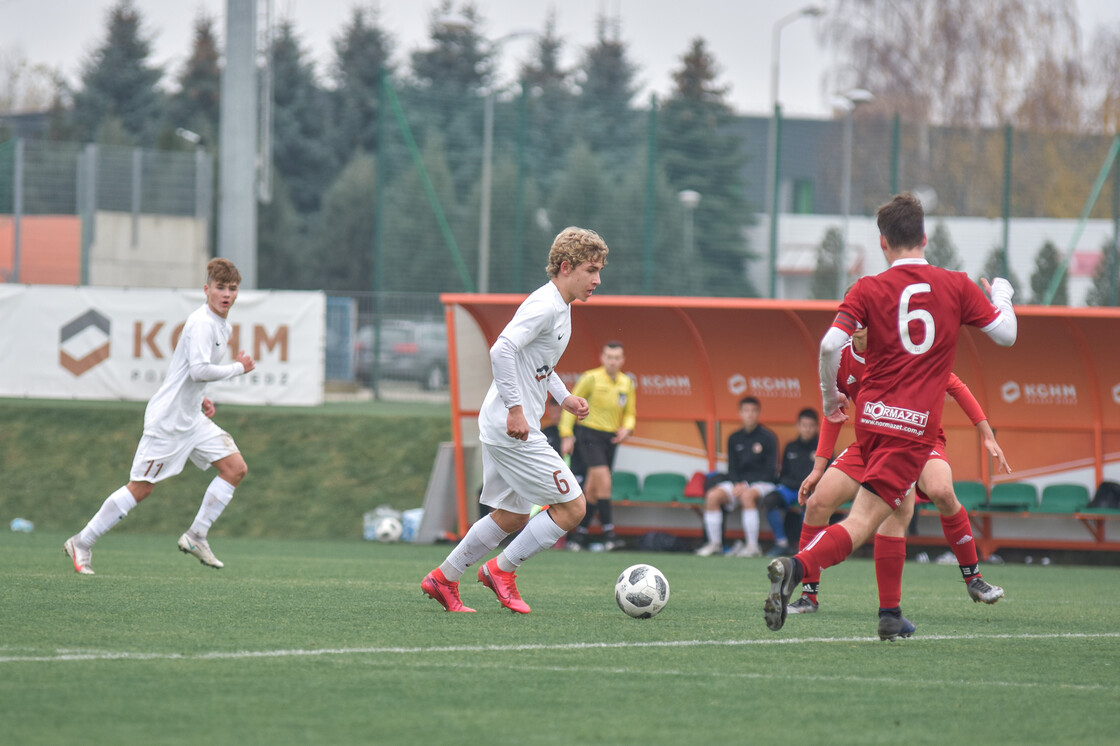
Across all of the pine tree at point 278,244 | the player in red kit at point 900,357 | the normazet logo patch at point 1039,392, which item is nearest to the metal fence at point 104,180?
the normazet logo patch at point 1039,392

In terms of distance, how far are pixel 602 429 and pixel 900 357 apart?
7793 mm

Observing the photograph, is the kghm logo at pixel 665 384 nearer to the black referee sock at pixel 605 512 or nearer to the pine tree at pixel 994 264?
the black referee sock at pixel 605 512

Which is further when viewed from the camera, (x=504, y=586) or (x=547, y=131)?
(x=547, y=131)

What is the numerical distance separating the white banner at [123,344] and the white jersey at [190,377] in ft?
24.7

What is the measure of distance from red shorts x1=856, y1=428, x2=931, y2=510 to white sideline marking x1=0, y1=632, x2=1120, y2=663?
2.47 feet

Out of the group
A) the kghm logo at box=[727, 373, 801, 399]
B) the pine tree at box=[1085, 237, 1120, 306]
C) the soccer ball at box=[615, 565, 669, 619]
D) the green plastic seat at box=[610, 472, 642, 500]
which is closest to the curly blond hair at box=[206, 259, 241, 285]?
the soccer ball at box=[615, 565, 669, 619]

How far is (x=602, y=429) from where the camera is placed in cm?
1334

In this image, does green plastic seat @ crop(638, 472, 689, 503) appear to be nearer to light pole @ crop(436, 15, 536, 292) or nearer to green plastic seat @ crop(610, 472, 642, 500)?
green plastic seat @ crop(610, 472, 642, 500)

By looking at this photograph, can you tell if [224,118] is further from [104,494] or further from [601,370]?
[601,370]

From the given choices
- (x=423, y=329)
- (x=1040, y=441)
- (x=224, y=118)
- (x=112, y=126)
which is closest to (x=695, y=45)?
(x=112, y=126)

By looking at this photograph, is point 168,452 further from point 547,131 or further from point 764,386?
point 547,131

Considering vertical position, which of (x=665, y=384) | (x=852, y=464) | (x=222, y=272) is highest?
(x=222, y=272)

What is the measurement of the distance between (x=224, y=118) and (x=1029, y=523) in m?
10.9

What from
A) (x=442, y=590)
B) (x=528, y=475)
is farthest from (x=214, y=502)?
(x=528, y=475)
